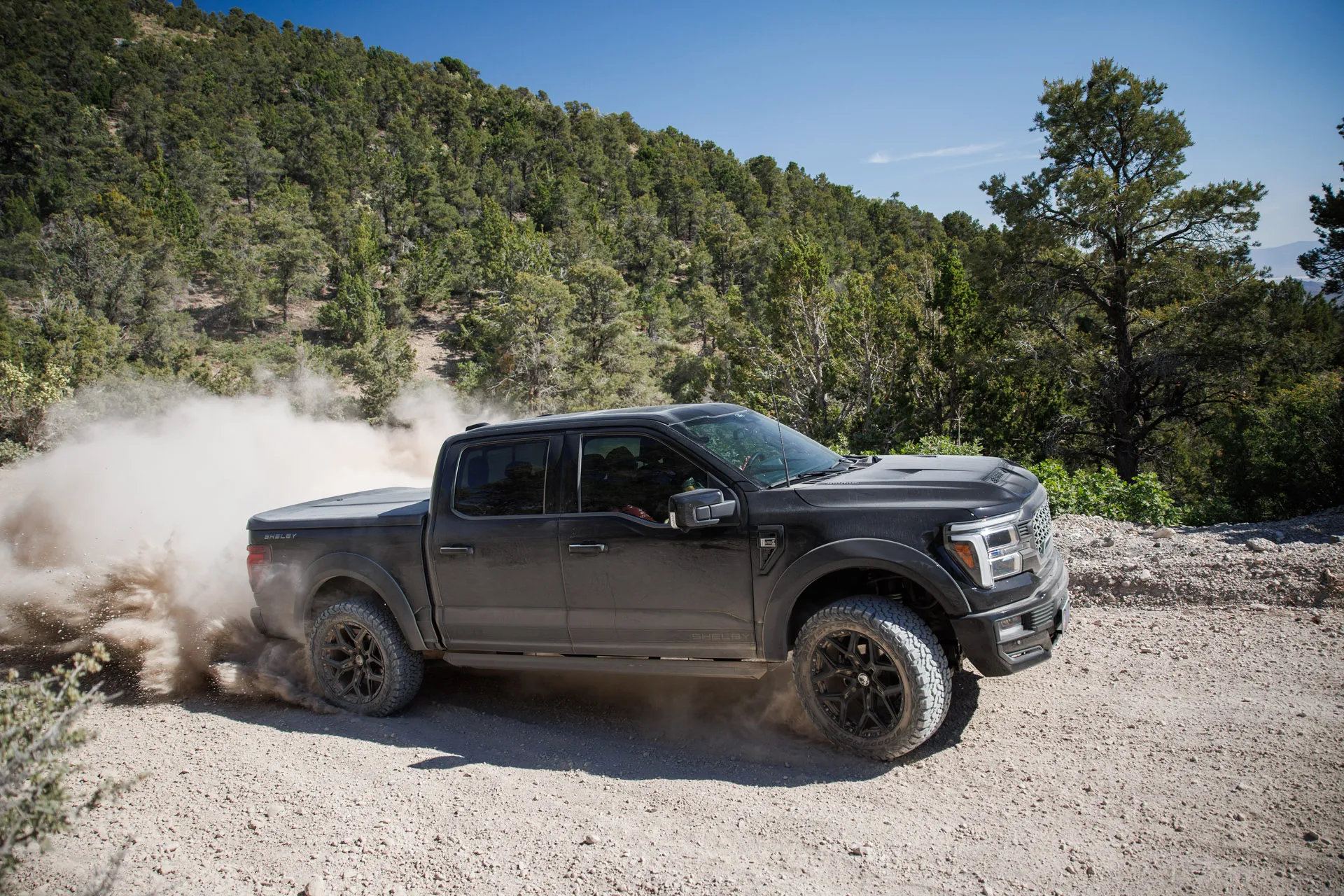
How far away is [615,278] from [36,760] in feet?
148

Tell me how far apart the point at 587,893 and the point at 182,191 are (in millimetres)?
78544

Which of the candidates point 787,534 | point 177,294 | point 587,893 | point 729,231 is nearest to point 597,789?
point 587,893

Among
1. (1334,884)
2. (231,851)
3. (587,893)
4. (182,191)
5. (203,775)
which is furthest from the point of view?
(182,191)

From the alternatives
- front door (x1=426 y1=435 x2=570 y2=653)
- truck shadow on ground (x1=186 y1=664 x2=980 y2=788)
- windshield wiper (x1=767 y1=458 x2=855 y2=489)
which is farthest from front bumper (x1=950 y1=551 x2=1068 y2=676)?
front door (x1=426 y1=435 x2=570 y2=653)

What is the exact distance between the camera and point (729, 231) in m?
79.9

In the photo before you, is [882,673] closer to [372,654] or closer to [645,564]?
[645,564]

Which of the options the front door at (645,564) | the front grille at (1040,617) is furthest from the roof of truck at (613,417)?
the front grille at (1040,617)

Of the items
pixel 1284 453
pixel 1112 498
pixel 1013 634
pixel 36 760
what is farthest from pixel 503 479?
pixel 1284 453

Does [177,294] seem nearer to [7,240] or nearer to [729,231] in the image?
[7,240]

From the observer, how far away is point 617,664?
487 cm

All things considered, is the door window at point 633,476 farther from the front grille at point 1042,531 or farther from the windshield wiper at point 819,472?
the front grille at point 1042,531

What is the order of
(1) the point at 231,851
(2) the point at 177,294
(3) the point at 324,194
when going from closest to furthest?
(1) the point at 231,851 < (2) the point at 177,294 < (3) the point at 324,194

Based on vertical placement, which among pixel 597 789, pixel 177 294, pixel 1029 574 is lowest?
pixel 597 789

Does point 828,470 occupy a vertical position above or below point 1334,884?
above
